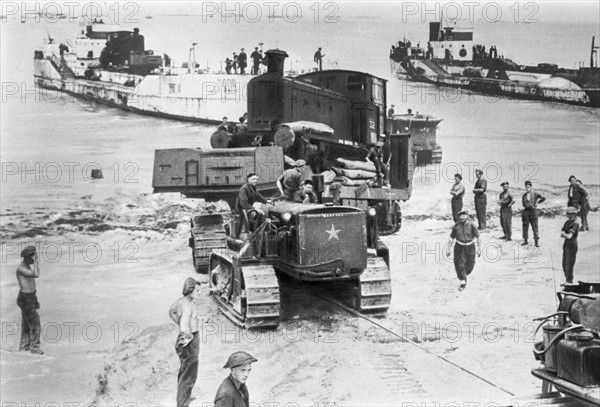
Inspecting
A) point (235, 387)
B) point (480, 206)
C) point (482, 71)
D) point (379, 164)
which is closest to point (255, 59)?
point (379, 164)

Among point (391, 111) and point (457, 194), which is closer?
point (457, 194)

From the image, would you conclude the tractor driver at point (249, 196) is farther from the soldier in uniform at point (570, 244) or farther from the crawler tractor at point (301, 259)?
the soldier in uniform at point (570, 244)

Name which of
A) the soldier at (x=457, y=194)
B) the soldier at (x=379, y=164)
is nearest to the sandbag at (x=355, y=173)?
A: the soldier at (x=379, y=164)

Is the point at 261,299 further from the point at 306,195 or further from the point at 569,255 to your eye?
the point at 569,255

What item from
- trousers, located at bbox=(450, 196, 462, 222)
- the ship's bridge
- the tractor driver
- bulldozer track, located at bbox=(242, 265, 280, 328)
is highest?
the ship's bridge

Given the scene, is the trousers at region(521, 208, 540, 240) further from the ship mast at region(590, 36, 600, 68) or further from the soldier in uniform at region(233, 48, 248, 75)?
the soldier in uniform at region(233, 48, 248, 75)

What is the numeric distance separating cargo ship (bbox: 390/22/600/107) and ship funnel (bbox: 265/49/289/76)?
1.55 meters

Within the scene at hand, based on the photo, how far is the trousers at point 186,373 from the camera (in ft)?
25.7

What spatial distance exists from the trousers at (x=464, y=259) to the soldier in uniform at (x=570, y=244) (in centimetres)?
129

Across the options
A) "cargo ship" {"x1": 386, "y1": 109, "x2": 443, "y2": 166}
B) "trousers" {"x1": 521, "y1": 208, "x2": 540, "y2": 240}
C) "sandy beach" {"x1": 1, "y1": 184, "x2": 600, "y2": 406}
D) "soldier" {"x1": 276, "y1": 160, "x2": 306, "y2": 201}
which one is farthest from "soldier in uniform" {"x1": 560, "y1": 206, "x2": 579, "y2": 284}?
"soldier" {"x1": 276, "y1": 160, "x2": 306, "y2": 201}

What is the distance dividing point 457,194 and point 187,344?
5099 millimetres

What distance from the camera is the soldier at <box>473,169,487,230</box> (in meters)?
11.2

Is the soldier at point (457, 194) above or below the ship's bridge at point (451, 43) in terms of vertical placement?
below

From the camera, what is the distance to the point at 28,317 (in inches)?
361
